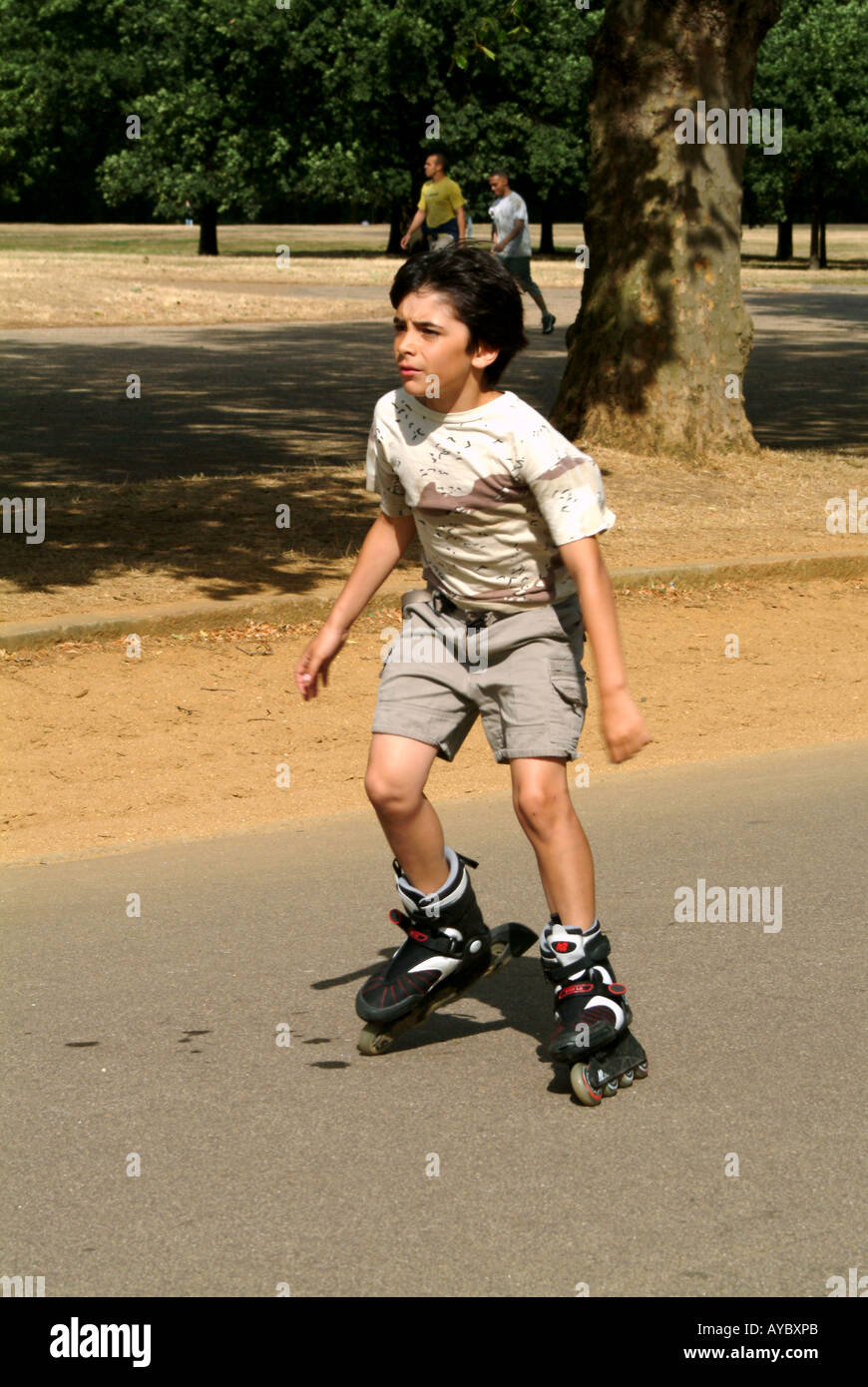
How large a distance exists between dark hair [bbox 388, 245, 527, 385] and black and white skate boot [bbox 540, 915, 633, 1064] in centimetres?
127

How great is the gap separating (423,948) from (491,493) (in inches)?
42.6

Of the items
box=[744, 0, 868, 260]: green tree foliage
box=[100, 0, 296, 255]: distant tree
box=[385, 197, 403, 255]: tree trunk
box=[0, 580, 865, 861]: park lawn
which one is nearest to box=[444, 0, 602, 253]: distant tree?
box=[385, 197, 403, 255]: tree trunk

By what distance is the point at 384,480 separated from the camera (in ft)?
13.3

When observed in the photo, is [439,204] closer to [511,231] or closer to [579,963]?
[511,231]

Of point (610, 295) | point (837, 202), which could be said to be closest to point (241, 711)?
point (610, 295)

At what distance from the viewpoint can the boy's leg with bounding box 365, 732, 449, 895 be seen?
3.91m

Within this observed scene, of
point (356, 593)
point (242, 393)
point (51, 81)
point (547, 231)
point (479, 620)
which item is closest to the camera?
point (479, 620)

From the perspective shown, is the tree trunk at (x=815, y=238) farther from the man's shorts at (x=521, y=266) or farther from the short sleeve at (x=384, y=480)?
the short sleeve at (x=384, y=480)

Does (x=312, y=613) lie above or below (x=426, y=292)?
below

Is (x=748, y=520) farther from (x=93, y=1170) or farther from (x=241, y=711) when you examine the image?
(x=93, y=1170)

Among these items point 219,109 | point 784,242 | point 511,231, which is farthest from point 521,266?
point 784,242

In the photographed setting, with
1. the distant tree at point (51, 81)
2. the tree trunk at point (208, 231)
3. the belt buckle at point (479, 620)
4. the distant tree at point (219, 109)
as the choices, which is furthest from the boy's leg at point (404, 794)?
the distant tree at point (51, 81)

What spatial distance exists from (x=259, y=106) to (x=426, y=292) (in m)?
47.6

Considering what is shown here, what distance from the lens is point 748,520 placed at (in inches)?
438
